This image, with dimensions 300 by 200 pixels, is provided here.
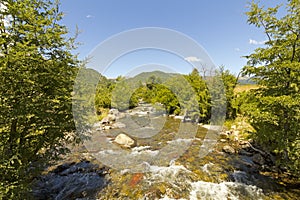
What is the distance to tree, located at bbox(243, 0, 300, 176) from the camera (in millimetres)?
6332

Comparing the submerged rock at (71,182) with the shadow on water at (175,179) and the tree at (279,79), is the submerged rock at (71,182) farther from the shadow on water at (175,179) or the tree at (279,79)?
the tree at (279,79)

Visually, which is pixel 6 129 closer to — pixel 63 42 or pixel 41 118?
pixel 41 118

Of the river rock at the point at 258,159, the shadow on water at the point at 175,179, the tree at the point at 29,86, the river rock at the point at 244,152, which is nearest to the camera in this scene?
the tree at the point at 29,86

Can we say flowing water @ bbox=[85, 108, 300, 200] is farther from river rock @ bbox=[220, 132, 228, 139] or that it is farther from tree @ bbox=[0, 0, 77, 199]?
tree @ bbox=[0, 0, 77, 199]

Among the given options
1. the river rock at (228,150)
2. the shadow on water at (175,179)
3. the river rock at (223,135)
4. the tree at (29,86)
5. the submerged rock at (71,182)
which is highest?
the tree at (29,86)

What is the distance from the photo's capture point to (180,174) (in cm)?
901

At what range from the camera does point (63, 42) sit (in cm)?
578

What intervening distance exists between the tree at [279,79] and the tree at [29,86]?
24.4ft

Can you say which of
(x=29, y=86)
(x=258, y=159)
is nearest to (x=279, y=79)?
(x=258, y=159)

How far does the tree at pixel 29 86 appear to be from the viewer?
4535 mm

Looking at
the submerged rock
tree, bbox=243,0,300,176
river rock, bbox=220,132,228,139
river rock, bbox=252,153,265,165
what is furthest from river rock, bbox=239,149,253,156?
the submerged rock

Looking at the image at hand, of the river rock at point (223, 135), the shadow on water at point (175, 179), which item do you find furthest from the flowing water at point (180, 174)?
the river rock at point (223, 135)

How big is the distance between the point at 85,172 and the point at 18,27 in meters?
7.79

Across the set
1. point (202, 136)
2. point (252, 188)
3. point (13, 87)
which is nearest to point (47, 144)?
point (13, 87)
